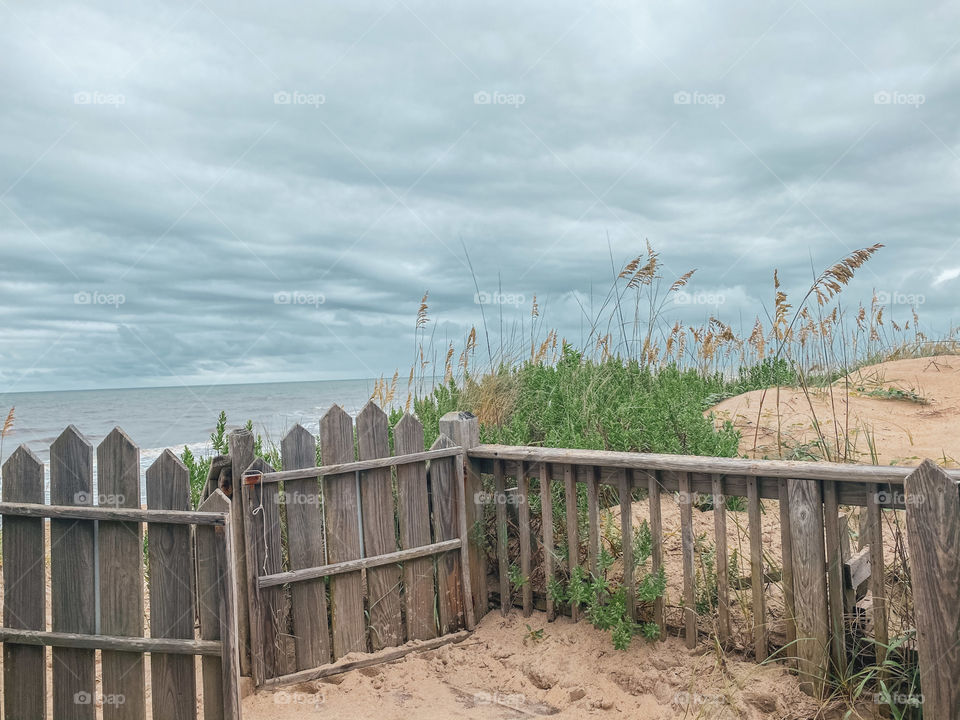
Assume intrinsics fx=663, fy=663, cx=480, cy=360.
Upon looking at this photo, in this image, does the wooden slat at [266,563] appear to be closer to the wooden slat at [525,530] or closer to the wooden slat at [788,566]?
the wooden slat at [525,530]

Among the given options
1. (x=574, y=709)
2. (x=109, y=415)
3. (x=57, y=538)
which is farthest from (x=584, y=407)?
(x=109, y=415)

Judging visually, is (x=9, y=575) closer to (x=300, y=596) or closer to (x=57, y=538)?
(x=57, y=538)

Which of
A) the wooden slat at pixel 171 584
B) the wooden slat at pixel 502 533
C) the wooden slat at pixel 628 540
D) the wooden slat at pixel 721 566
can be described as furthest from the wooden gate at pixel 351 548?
the wooden slat at pixel 721 566

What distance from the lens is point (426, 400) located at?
25.4 ft

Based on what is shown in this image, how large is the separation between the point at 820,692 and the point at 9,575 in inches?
177

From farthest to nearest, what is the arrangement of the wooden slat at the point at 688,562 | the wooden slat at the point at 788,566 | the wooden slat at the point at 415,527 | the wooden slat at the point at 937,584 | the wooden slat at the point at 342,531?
1. the wooden slat at the point at 415,527
2. the wooden slat at the point at 342,531
3. the wooden slat at the point at 688,562
4. the wooden slat at the point at 788,566
5. the wooden slat at the point at 937,584

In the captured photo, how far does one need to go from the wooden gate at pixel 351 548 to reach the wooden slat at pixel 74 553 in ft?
2.92

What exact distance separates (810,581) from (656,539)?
89cm

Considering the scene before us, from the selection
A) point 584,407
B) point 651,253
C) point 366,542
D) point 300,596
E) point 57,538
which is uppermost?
point 651,253

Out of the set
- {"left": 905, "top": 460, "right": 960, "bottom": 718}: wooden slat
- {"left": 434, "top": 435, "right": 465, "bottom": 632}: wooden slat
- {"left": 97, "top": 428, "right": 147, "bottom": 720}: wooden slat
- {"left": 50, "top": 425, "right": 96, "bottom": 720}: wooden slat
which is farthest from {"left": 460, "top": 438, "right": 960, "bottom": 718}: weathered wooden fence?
{"left": 50, "top": 425, "right": 96, "bottom": 720}: wooden slat

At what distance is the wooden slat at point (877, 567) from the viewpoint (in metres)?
3.46

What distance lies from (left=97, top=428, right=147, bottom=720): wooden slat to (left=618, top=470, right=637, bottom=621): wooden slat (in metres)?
2.83

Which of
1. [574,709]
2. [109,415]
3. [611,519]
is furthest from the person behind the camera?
[109,415]

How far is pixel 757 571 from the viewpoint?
153 inches
